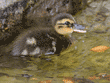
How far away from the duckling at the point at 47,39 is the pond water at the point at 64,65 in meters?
0.06

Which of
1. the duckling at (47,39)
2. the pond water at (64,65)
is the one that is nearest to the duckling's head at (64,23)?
the duckling at (47,39)

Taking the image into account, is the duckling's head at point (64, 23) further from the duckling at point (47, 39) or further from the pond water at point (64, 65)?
the pond water at point (64, 65)

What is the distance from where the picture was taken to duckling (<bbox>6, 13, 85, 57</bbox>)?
109 centimetres

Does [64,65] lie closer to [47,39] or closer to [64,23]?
[47,39]

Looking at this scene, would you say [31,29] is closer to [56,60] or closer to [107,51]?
[56,60]

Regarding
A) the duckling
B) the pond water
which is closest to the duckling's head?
the duckling

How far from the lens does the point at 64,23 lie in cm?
120

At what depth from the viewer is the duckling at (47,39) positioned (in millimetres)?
1094

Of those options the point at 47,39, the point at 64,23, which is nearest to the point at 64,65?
the point at 47,39

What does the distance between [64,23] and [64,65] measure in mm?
456

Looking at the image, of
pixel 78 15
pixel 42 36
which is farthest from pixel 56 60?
pixel 78 15

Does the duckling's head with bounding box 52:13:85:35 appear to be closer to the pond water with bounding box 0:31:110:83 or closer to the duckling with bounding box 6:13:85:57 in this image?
the duckling with bounding box 6:13:85:57

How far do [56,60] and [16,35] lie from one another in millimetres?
496

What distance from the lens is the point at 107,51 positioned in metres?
1.13
